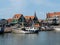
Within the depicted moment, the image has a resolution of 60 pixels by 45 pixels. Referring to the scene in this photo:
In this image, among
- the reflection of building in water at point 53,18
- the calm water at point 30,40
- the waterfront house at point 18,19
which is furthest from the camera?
the reflection of building in water at point 53,18

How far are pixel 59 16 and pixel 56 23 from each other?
51.3 feet

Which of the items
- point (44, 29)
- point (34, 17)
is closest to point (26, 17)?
point (34, 17)

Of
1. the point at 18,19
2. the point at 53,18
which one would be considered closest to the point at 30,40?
the point at 18,19

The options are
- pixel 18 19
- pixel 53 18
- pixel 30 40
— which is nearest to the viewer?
pixel 30 40

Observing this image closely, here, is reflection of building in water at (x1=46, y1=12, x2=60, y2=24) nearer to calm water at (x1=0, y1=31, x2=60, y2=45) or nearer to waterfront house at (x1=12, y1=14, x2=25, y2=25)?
waterfront house at (x1=12, y1=14, x2=25, y2=25)

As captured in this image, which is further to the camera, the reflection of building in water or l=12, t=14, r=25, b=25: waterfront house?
the reflection of building in water

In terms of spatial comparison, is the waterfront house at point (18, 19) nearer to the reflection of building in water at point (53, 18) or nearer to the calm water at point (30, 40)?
the reflection of building in water at point (53, 18)

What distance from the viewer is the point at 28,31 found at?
98938 millimetres

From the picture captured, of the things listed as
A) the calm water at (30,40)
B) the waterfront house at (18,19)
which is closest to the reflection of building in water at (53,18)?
the waterfront house at (18,19)

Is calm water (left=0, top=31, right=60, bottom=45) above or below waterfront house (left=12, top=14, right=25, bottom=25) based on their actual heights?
below

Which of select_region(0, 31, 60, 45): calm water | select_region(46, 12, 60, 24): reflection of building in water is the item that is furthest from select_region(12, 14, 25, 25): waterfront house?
select_region(0, 31, 60, 45): calm water

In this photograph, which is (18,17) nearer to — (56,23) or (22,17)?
(22,17)

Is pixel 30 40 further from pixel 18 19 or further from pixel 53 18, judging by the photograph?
pixel 53 18

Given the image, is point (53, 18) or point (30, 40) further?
point (53, 18)
